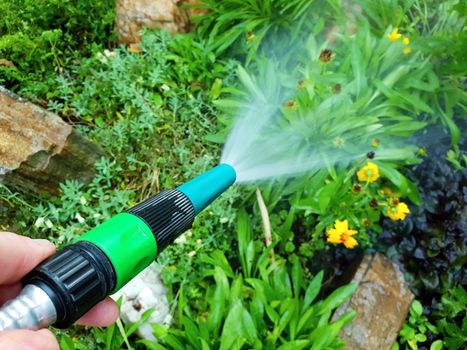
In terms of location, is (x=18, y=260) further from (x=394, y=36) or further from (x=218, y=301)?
(x=394, y=36)

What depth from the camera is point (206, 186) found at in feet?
4.41

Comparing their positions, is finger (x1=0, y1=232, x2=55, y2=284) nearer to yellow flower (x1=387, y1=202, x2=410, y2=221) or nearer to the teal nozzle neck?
the teal nozzle neck

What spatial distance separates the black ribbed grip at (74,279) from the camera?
901 mm

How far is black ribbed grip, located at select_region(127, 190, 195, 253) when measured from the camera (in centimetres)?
111

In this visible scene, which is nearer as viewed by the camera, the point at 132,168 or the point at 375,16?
the point at 132,168

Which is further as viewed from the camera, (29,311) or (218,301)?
(218,301)

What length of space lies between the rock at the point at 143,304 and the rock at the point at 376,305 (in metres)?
0.79

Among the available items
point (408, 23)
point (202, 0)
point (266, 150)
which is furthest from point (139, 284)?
point (408, 23)

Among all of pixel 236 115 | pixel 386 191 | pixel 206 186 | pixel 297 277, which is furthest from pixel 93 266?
pixel 386 191

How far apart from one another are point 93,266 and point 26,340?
0.20m

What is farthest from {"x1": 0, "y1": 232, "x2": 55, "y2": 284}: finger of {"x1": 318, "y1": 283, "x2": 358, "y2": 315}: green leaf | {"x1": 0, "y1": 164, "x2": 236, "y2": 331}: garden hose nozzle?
{"x1": 318, "y1": 283, "x2": 358, "y2": 315}: green leaf

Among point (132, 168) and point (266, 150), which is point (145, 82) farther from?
point (266, 150)

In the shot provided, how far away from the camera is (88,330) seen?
2057 mm

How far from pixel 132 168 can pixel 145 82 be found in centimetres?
50
